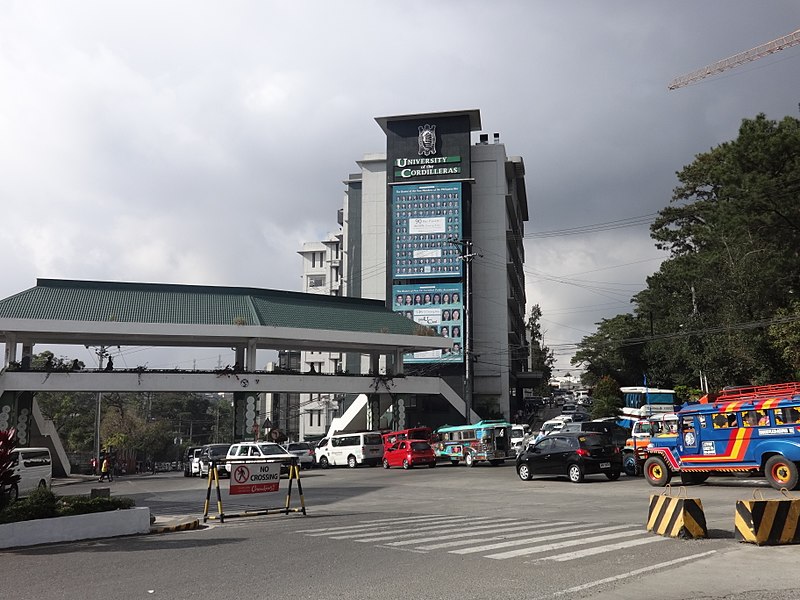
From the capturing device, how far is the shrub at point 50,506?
13.1m

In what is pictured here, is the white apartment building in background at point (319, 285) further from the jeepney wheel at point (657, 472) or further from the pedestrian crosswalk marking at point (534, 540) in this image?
the pedestrian crosswalk marking at point (534, 540)

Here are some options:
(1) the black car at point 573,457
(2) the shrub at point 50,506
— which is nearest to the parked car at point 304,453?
(1) the black car at point 573,457

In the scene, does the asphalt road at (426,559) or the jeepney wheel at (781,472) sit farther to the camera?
the jeepney wheel at (781,472)

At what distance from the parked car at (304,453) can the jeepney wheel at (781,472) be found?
27.9 m

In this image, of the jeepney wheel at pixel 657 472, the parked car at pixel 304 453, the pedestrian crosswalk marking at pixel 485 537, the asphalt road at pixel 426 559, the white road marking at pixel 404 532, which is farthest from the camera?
the parked car at pixel 304 453

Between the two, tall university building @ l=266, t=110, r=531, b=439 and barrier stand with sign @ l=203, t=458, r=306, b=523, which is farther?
tall university building @ l=266, t=110, r=531, b=439

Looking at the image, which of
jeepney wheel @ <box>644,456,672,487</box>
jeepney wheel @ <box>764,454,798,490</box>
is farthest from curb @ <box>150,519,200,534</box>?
jeepney wheel @ <box>764,454,798,490</box>

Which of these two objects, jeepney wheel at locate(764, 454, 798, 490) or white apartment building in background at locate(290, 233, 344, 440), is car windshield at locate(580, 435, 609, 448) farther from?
white apartment building in background at locate(290, 233, 344, 440)

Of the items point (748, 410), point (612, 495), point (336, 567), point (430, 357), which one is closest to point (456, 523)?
point (336, 567)

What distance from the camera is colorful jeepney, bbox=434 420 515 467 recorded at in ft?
117

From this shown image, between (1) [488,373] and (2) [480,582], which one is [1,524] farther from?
(1) [488,373]

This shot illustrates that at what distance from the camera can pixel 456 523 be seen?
14.8 metres

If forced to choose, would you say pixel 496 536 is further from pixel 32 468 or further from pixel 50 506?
pixel 32 468

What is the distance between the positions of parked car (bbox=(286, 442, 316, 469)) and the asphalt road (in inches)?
975
